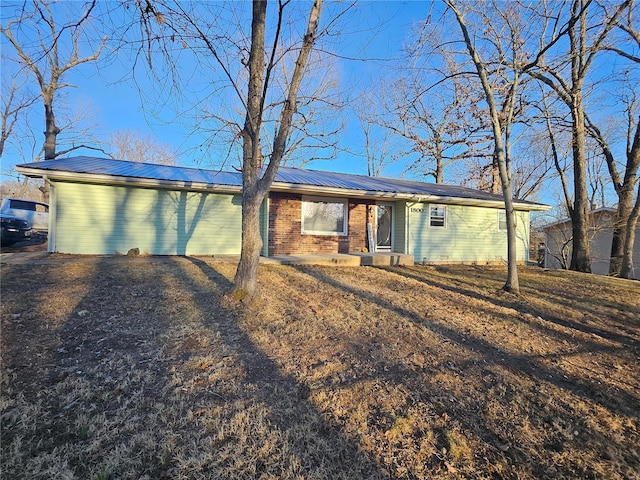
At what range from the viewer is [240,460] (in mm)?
1993

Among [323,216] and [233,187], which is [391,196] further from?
[233,187]

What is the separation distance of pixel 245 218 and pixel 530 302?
5585 mm

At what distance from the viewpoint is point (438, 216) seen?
39.3ft

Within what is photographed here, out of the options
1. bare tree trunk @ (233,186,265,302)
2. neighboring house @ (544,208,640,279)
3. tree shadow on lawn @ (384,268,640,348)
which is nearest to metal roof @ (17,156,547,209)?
tree shadow on lawn @ (384,268,640,348)

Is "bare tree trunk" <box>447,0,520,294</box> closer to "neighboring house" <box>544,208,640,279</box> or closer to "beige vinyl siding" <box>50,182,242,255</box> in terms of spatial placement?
"beige vinyl siding" <box>50,182,242,255</box>

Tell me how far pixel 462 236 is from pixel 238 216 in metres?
8.24

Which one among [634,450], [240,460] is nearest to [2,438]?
[240,460]

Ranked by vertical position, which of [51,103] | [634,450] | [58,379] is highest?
[51,103]

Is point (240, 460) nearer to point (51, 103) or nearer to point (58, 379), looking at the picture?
point (58, 379)

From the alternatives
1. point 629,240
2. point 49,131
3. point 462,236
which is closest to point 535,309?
point 462,236

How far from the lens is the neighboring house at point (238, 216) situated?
860 cm

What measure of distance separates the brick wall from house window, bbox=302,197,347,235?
17 cm

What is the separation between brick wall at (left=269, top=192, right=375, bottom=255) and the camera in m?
10.1

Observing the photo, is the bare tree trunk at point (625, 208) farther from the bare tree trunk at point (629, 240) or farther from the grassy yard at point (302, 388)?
the grassy yard at point (302, 388)
